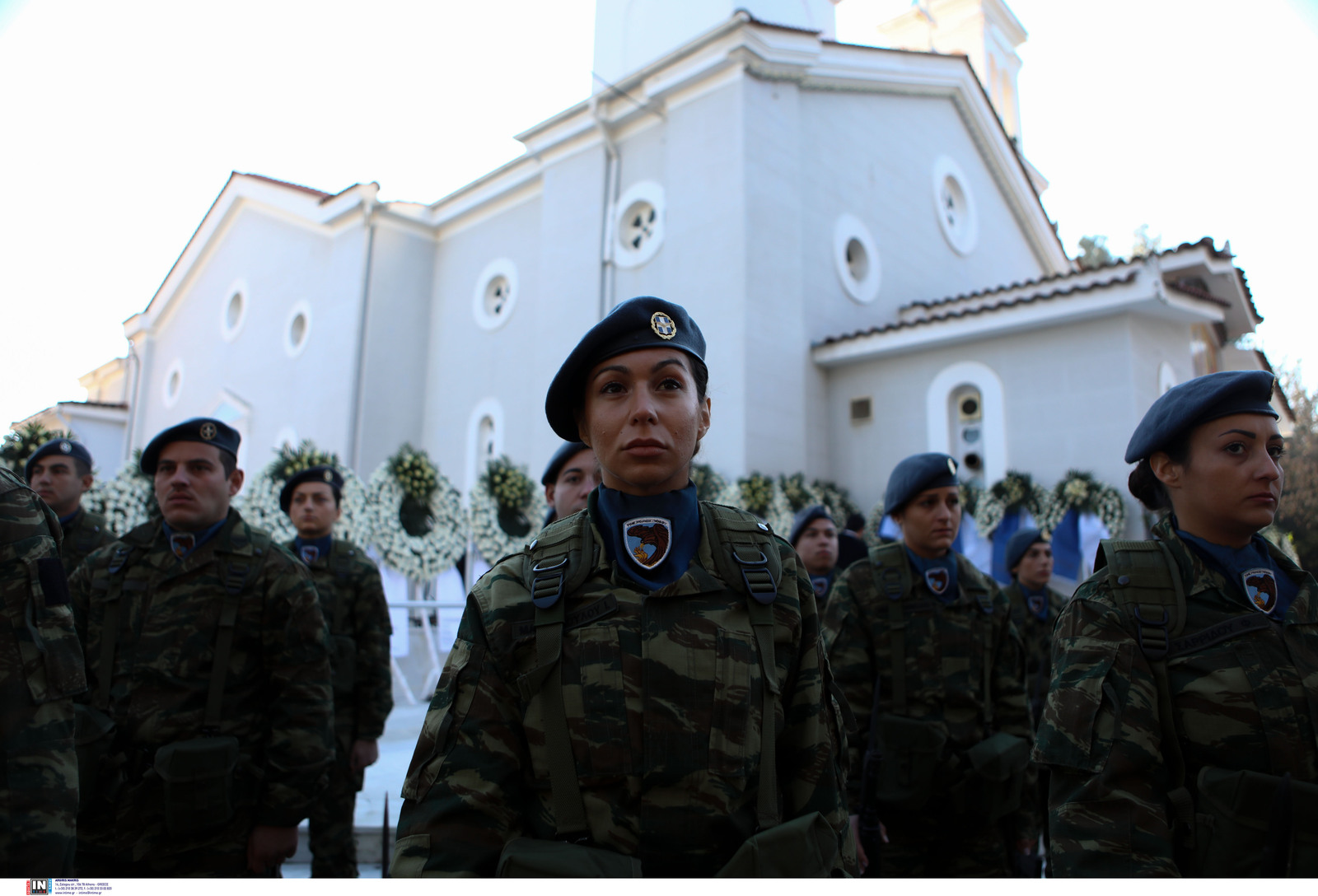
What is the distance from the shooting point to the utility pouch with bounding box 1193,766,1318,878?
74.7 inches

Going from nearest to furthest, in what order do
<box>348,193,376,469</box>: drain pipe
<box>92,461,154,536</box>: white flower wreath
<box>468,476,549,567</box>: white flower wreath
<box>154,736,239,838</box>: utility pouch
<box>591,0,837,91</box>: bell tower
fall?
<box>154,736,239,838</box>: utility pouch
<box>92,461,154,536</box>: white flower wreath
<box>468,476,549,567</box>: white flower wreath
<box>591,0,837,91</box>: bell tower
<box>348,193,376,469</box>: drain pipe

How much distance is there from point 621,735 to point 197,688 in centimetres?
238

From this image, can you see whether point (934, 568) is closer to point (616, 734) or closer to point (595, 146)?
point (616, 734)

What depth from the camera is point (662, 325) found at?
1.89m

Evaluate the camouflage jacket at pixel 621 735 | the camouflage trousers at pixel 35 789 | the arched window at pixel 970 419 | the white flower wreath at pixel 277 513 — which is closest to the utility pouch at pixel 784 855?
the camouflage jacket at pixel 621 735

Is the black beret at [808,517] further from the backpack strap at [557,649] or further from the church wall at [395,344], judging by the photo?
the church wall at [395,344]

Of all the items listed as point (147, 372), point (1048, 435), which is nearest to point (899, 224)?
point (1048, 435)

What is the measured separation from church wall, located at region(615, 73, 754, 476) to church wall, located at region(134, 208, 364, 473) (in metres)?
7.30

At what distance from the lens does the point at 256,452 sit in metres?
19.7

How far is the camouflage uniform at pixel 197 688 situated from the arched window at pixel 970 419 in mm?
10246

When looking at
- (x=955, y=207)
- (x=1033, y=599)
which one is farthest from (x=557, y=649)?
(x=955, y=207)

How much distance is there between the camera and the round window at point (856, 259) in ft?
44.5

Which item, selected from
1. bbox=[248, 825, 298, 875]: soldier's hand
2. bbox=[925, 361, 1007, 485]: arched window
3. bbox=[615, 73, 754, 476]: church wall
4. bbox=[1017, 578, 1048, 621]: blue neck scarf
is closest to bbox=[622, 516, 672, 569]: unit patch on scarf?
bbox=[248, 825, 298, 875]: soldier's hand

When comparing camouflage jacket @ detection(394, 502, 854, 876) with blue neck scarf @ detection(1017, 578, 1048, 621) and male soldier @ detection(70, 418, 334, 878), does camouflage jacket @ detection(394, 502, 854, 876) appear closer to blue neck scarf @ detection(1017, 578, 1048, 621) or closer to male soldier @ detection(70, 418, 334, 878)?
male soldier @ detection(70, 418, 334, 878)
